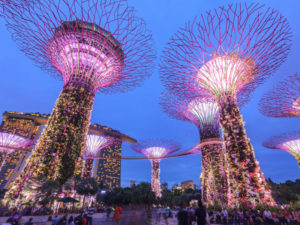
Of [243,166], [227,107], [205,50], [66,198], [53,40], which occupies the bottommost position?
[66,198]

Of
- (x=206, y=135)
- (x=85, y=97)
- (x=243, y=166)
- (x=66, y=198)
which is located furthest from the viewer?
(x=206, y=135)

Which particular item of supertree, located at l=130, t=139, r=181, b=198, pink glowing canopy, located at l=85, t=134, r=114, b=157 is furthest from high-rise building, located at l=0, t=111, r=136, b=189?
pink glowing canopy, located at l=85, t=134, r=114, b=157

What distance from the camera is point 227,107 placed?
41.4 ft

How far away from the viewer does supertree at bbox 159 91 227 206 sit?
58.1 ft

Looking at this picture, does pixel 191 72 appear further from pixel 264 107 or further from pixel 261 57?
pixel 264 107

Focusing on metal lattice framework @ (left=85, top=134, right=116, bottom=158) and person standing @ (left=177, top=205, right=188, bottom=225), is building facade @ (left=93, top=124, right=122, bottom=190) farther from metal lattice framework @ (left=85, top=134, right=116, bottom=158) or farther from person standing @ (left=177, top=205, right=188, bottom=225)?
person standing @ (left=177, top=205, right=188, bottom=225)

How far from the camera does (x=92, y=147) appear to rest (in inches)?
1112

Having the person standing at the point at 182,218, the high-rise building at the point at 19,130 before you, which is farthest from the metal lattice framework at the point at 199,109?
the high-rise building at the point at 19,130

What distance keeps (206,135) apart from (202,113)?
9.32ft

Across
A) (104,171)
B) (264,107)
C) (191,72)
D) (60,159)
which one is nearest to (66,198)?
(60,159)

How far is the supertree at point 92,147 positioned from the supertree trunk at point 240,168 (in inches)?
812

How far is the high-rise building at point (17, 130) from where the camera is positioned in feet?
181

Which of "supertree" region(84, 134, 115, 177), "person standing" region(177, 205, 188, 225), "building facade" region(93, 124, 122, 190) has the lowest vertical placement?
"person standing" region(177, 205, 188, 225)

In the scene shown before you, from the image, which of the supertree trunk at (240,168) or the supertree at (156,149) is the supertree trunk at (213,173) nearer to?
the supertree trunk at (240,168)
